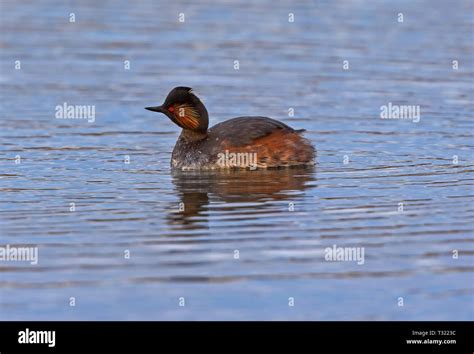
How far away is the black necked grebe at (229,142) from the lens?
53.1 feet

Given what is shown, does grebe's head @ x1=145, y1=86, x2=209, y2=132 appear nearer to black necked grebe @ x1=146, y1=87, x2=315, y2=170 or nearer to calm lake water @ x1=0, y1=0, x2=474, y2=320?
black necked grebe @ x1=146, y1=87, x2=315, y2=170

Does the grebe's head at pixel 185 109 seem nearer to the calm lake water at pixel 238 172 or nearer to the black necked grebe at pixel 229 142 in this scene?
the black necked grebe at pixel 229 142

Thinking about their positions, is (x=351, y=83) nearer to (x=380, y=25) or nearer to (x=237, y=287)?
(x=380, y=25)

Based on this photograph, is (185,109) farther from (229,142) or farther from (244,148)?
(244,148)

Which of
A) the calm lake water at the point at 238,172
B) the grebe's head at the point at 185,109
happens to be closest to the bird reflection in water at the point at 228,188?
the calm lake water at the point at 238,172

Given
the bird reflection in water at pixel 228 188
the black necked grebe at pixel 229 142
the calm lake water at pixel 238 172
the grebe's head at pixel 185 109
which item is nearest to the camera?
the calm lake water at pixel 238 172

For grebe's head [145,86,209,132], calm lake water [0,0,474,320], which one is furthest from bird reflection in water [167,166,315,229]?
grebe's head [145,86,209,132]

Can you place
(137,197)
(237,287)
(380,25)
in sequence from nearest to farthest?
(237,287) < (137,197) < (380,25)

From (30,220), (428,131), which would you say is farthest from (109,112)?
(30,220)

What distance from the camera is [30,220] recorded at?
13078 mm

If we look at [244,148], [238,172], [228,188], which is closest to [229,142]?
[244,148]
